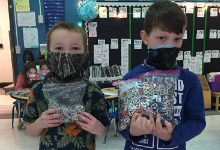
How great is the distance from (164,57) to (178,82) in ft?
0.55

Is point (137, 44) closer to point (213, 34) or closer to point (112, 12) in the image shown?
point (112, 12)

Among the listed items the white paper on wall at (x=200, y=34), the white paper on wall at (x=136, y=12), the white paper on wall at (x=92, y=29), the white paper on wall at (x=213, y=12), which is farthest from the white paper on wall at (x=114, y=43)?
the white paper on wall at (x=213, y=12)

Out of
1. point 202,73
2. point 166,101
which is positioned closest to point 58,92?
point 166,101

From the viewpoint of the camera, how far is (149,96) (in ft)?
2.61

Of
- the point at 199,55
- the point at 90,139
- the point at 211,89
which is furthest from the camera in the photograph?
the point at 199,55

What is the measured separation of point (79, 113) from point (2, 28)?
726cm

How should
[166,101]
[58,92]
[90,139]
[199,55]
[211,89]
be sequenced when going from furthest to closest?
[199,55], [211,89], [90,139], [58,92], [166,101]

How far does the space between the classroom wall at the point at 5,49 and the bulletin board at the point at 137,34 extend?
4140mm

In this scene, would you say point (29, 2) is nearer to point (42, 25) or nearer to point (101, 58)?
point (42, 25)

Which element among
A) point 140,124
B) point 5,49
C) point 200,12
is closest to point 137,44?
point 200,12

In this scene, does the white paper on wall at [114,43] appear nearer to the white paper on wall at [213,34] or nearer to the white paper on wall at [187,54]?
the white paper on wall at [187,54]

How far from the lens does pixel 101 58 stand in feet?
14.8

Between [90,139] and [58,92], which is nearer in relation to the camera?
[58,92]

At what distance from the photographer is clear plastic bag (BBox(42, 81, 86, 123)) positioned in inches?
34.7
